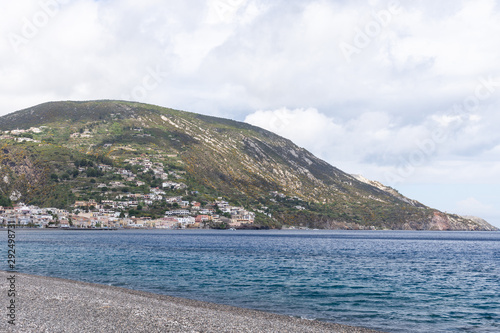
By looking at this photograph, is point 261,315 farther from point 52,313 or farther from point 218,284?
point 218,284

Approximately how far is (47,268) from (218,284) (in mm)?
28220

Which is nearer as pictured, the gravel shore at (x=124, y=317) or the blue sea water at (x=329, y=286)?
the gravel shore at (x=124, y=317)

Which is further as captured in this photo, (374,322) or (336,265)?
(336,265)

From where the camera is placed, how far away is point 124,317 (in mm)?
25016

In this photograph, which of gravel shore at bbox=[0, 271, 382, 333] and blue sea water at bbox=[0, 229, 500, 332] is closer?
gravel shore at bbox=[0, 271, 382, 333]

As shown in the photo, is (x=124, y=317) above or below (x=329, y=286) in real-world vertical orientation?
above

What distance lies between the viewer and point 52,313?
83.2 ft

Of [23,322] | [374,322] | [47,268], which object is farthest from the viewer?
[47,268]

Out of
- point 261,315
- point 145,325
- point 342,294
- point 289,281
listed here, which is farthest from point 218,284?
point 145,325

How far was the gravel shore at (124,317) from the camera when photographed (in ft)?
73.7

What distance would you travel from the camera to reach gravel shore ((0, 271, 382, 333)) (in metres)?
22.5

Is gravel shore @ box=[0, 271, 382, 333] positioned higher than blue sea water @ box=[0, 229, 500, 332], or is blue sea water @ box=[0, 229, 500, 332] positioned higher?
gravel shore @ box=[0, 271, 382, 333]

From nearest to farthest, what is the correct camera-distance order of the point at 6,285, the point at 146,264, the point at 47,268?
the point at 6,285 < the point at 47,268 < the point at 146,264

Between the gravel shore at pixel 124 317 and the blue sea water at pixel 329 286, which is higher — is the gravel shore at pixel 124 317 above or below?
above
